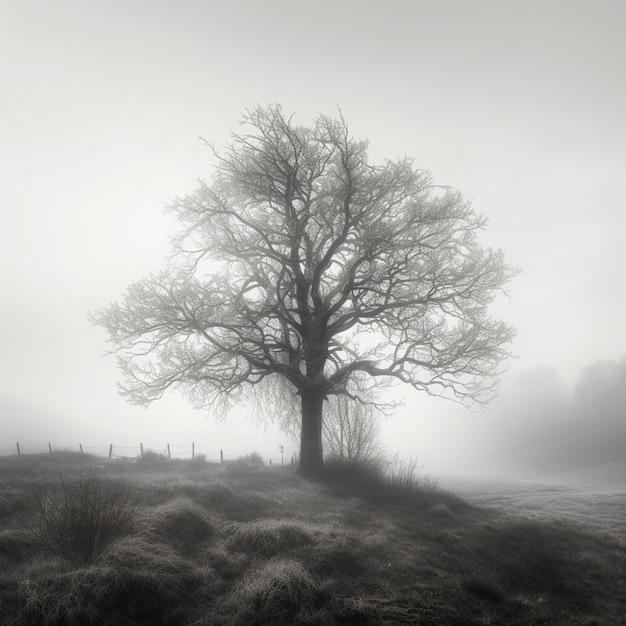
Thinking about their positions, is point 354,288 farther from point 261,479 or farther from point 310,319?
point 261,479

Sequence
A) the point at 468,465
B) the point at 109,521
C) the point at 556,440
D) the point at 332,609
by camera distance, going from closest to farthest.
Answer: the point at 332,609
the point at 109,521
the point at 556,440
the point at 468,465

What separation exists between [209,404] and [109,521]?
9.55 metres

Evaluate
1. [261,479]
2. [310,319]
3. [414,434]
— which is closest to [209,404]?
[261,479]

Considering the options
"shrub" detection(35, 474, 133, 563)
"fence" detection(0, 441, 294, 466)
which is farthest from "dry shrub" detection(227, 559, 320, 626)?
"fence" detection(0, 441, 294, 466)

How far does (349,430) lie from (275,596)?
1357 centimetres

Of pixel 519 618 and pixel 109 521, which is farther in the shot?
pixel 109 521

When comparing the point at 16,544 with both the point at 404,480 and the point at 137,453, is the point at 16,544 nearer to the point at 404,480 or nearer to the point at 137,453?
the point at 404,480

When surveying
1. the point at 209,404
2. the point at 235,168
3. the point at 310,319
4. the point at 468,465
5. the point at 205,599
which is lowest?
the point at 468,465

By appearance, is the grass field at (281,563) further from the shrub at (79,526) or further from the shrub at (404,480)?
the shrub at (404,480)

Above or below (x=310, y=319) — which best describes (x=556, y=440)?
below

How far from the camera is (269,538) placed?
7711 mm

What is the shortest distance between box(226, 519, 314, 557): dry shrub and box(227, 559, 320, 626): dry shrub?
4.06ft

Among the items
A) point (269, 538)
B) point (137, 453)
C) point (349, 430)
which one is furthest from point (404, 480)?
point (137, 453)

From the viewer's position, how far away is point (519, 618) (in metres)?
5.82
